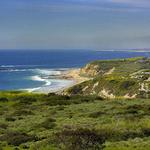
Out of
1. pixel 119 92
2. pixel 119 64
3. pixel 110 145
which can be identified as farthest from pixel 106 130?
pixel 119 64

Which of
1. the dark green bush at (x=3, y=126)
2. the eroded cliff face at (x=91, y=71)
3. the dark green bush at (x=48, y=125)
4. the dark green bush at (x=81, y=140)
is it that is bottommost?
the eroded cliff face at (x=91, y=71)

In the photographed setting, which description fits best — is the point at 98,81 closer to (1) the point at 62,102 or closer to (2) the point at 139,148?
(1) the point at 62,102

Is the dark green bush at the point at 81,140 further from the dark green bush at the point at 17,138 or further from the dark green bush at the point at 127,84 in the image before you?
the dark green bush at the point at 127,84

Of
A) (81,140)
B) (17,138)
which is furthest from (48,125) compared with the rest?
(81,140)

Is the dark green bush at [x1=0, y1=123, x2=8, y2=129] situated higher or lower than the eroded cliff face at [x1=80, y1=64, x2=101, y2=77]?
higher

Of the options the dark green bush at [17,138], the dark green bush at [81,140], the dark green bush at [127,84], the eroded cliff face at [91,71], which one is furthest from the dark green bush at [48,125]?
the eroded cliff face at [91,71]

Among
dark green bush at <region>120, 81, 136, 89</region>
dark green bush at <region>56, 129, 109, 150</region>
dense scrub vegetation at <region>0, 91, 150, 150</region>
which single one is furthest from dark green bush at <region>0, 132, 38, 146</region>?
dark green bush at <region>120, 81, 136, 89</region>

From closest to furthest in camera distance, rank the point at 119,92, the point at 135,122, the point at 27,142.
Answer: the point at 27,142 < the point at 135,122 < the point at 119,92

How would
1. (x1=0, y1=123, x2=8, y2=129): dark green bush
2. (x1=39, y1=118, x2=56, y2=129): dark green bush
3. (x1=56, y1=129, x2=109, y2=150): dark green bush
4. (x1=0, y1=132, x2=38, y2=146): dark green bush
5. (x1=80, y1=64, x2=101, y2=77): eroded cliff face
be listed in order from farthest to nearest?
(x1=80, y1=64, x2=101, y2=77): eroded cliff face < (x1=0, y1=123, x2=8, y2=129): dark green bush < (x1=39, y1=118, x2=56, y2=129): dark green bush < (x1=0, y1=132, x2=38, y2=146): dark green bush < (x1=56, y1=129, x2=109, y2=150): dark green bush

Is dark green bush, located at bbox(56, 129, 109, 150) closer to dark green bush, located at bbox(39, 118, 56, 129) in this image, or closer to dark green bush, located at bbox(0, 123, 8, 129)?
dark green bush, located at bbox(39, 118, 56, 129)

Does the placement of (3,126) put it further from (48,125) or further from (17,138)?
(17,138)

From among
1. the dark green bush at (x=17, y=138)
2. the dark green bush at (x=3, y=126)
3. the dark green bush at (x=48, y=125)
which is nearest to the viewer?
the dark green bush at (x=17, y=138)
